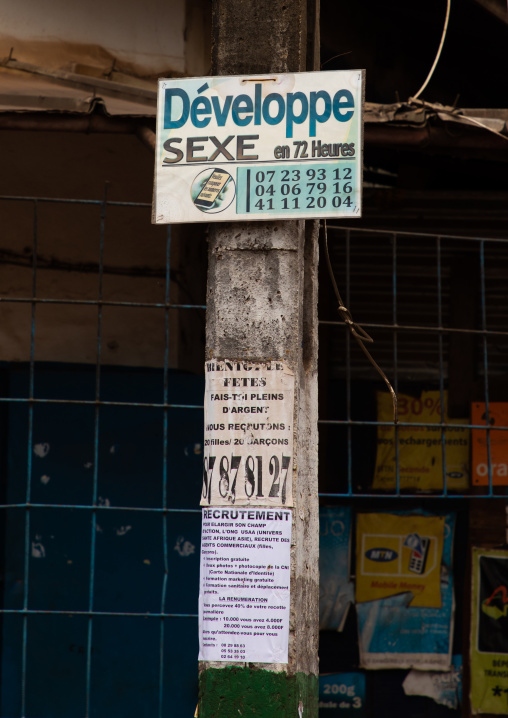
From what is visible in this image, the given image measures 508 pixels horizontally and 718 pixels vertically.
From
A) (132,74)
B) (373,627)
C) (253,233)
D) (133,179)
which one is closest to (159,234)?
(133,179)

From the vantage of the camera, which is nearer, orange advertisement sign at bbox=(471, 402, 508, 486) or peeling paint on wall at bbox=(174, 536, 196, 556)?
peeling paint on wall at bbox=(174, 536, 196, 556)

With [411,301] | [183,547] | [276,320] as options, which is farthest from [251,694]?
[411,301]

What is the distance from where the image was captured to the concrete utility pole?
2764 millimetres

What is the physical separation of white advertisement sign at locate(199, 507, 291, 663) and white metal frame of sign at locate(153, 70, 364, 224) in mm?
957

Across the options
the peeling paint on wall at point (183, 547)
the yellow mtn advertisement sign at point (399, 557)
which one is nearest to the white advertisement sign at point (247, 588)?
the peeling paint on wall at point (183, 547)

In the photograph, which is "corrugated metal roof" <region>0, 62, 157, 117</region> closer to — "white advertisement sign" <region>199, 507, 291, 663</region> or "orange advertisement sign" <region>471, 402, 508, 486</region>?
"white advertisement sign" <region>199, 507, 291, 663</region>

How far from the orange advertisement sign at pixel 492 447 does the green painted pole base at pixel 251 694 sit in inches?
106

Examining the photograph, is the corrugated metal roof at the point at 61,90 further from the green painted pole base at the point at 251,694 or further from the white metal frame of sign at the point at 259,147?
the green painted pole base at the point at 251,694

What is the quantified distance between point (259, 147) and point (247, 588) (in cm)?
138

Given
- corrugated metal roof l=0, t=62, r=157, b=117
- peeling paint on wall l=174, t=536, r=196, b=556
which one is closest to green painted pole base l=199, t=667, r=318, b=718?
peeling paint on wall l=174, t=536, r=196, b=556

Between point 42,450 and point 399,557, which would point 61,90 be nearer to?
point 42,450

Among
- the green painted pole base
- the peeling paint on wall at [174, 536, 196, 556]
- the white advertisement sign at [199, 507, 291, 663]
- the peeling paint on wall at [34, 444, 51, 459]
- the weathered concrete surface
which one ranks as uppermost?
the weathered concrete surface

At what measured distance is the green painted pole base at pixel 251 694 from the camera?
2.74 metres

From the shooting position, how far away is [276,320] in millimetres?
2891
